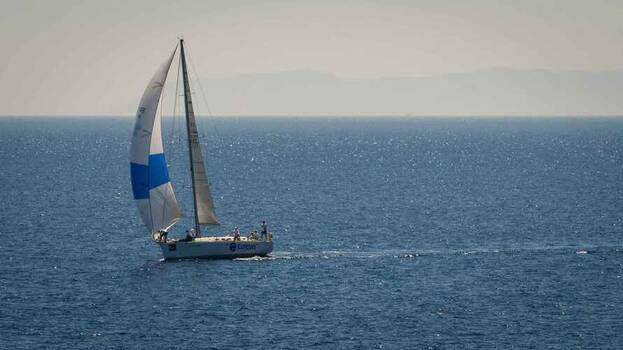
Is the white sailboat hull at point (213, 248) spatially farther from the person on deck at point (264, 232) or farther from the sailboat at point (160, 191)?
the person on deck at point (264, 232)

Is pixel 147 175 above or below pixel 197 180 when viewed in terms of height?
above

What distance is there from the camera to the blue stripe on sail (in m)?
80.7

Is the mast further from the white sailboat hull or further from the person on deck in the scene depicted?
the person on deck

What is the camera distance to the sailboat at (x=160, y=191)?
7988 cm

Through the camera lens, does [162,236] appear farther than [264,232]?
No

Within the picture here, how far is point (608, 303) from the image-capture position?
224 ft

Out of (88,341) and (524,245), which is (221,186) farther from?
(88,341)

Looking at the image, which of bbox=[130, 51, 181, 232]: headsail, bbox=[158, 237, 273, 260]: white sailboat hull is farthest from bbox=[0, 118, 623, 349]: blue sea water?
bbox=[130, 51, 181, 232]: headsail

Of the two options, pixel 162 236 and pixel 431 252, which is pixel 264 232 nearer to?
pixel 162 236

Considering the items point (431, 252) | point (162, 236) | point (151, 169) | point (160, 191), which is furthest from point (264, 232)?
point (431, 252)

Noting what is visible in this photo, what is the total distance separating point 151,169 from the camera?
80.9 m

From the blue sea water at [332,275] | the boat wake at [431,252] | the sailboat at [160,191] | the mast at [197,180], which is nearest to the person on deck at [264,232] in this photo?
the sailboat at [160,191]

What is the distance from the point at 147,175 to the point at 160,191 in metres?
1.61

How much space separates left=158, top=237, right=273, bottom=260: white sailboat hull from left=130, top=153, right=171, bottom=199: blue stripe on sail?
417 centimetres
